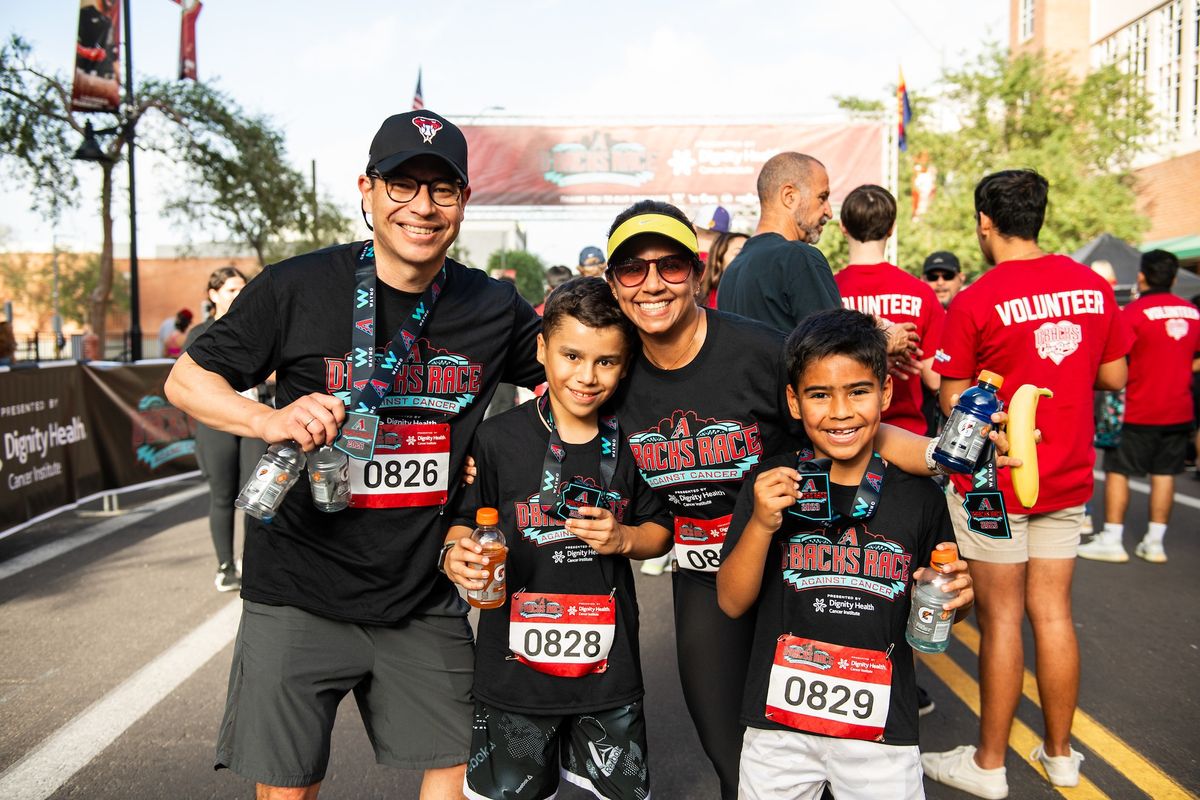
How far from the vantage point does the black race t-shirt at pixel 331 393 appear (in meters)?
2.65

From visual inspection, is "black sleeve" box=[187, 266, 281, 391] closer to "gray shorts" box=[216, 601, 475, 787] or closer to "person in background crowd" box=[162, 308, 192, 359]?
"gray shorts" box=[216, 601, 475, 787]

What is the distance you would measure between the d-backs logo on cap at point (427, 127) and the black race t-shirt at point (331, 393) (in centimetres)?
41

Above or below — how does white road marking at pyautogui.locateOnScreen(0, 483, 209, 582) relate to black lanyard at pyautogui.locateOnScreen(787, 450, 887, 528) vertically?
below

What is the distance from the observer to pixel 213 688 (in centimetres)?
467

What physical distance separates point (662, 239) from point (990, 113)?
1181 inches

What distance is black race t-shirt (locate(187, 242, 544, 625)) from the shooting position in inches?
104

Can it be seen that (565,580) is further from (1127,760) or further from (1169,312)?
(1169,312)

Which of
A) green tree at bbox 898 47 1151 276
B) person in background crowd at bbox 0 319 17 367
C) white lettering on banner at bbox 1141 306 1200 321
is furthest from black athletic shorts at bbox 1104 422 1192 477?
green tree at bbox 898 47 1151 276

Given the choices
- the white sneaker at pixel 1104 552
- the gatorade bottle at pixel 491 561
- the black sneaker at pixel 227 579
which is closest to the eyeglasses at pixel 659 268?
the gatorade bottle at pixel 491 561

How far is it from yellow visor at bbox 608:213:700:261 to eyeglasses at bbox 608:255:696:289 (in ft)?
0.14

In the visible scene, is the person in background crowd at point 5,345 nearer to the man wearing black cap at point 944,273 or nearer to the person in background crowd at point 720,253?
the person in background crowd at point 720,253

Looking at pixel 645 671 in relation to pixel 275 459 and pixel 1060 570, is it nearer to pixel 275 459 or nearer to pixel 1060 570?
pixel 1060 570

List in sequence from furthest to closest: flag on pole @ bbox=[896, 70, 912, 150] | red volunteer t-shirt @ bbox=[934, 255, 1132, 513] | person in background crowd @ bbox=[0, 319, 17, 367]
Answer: flag on pole @ bbox=[896, 70, 912, 150], person in background crowd @ bbox=[0, 319, 17, 367], red volunteer t-shirt @ bbox=[934, 255, 1132, 513]

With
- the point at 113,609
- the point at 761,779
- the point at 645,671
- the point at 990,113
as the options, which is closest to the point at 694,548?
the point at 761,779
